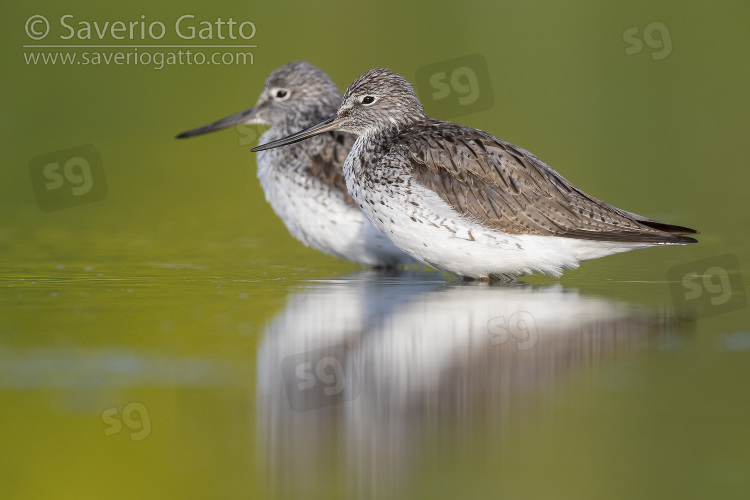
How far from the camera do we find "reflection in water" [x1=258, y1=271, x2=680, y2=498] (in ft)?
16.4

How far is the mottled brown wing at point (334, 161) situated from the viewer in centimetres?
1056

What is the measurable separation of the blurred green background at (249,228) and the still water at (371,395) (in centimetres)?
2

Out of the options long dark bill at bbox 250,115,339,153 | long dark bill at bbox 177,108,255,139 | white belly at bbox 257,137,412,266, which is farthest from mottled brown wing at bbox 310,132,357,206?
long dark bill at bbox 177,108,255,139

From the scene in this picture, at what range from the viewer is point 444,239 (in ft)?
29.4

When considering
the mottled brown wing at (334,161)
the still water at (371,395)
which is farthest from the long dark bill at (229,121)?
the still water at (371,395)

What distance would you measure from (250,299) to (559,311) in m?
2.36

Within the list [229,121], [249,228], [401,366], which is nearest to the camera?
[401,366]

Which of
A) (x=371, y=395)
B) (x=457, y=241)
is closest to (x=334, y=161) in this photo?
(x=457, y=241)

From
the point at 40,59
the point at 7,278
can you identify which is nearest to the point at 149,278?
the point at 7,278

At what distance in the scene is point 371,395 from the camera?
19.2ft

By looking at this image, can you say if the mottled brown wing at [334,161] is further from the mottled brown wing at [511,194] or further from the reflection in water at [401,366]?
the reflection in water at [401,366]

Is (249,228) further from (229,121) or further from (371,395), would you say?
(371,395)

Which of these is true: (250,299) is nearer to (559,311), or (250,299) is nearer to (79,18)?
(559,311)

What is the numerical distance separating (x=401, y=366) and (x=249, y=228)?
731cm
